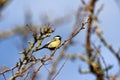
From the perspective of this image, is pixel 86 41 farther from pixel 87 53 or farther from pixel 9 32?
pixel 9 32

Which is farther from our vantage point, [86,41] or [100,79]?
[86,41]

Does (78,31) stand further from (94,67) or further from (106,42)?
(94,67)

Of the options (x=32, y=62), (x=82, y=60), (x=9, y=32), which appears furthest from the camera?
(x=9, y=32)

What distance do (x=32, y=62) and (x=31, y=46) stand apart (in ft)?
0.37

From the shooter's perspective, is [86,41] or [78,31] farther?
[86,41]

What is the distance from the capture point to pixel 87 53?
7930mm

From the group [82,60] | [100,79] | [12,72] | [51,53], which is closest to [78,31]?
[51,53]

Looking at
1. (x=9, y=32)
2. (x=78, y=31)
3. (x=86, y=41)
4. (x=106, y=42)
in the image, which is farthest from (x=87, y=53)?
(x=78, y=31)

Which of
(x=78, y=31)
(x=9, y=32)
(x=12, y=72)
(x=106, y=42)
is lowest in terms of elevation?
(x=9, y=32)

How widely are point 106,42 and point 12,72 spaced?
445 centimetres

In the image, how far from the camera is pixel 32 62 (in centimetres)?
261

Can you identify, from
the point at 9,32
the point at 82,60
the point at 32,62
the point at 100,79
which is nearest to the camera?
the point at 32,62

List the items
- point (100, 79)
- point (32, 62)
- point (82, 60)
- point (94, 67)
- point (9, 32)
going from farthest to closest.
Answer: point (9, 32) → point (82, 60) → point (94, 67) → point (100, 79) → point (32, 62)

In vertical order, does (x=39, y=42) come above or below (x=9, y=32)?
above
